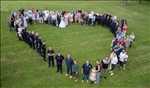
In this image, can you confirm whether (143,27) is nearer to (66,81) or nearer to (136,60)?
(136,60)

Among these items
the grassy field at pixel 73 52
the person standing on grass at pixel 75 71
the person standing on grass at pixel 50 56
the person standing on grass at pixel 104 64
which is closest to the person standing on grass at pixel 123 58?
the grassy field at pixel 73 52

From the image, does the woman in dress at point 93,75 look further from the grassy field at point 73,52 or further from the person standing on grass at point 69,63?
the person standing on grass at point 69,63

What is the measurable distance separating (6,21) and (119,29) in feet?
43.5

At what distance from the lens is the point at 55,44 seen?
34.9m

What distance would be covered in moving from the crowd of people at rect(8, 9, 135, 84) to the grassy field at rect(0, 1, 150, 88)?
0.54 m

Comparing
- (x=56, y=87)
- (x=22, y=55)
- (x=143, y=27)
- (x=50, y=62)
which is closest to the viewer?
(x=56, y=87)

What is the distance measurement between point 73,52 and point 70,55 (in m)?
1.39

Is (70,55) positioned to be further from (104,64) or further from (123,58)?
(123,58)

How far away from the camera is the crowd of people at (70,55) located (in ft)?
90.1

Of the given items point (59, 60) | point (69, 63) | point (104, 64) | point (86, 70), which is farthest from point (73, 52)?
point (86, 70)

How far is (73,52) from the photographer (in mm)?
32906

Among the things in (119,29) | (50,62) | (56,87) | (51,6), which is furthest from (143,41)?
(51,6)

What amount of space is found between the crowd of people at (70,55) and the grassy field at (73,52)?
54 cm

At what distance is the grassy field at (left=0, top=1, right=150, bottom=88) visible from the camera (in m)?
27.3
